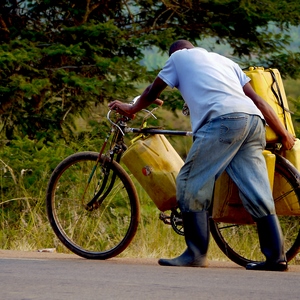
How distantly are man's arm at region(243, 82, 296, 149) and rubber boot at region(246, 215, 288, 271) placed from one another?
616 millimetres

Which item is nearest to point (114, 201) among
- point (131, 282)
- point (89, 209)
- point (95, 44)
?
point (89, 209)

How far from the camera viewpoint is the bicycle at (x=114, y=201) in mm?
7289

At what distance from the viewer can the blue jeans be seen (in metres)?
6.88

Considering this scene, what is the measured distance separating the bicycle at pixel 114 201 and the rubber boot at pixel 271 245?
1.23 ft

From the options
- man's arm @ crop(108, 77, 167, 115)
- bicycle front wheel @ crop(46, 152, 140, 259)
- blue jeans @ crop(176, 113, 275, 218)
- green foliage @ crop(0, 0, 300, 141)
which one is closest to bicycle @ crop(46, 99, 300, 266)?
bicycle front wheel @ crop(46, 152, 140, 259)

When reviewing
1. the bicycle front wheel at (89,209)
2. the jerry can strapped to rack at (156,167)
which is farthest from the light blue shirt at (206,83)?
the bicycle front wheel at (89,209)

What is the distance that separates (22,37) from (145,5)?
1884 mm

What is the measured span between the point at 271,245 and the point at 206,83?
1.23 m

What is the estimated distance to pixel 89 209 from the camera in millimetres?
8031

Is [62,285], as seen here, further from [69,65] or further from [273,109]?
[69,65]

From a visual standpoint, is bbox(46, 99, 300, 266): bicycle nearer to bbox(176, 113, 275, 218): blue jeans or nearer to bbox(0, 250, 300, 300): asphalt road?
bbox(176, 113, 275, 218): blue jeans

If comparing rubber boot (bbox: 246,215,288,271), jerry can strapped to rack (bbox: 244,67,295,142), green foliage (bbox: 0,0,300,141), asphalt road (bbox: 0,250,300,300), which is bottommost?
green foliage (bbox: 0,0,300,141)

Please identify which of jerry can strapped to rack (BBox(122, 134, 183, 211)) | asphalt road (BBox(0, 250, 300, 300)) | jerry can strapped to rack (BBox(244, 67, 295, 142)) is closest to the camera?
asphalt road (BBox(0, 250, 300, 300))

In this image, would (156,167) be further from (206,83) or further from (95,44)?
(95,44)
